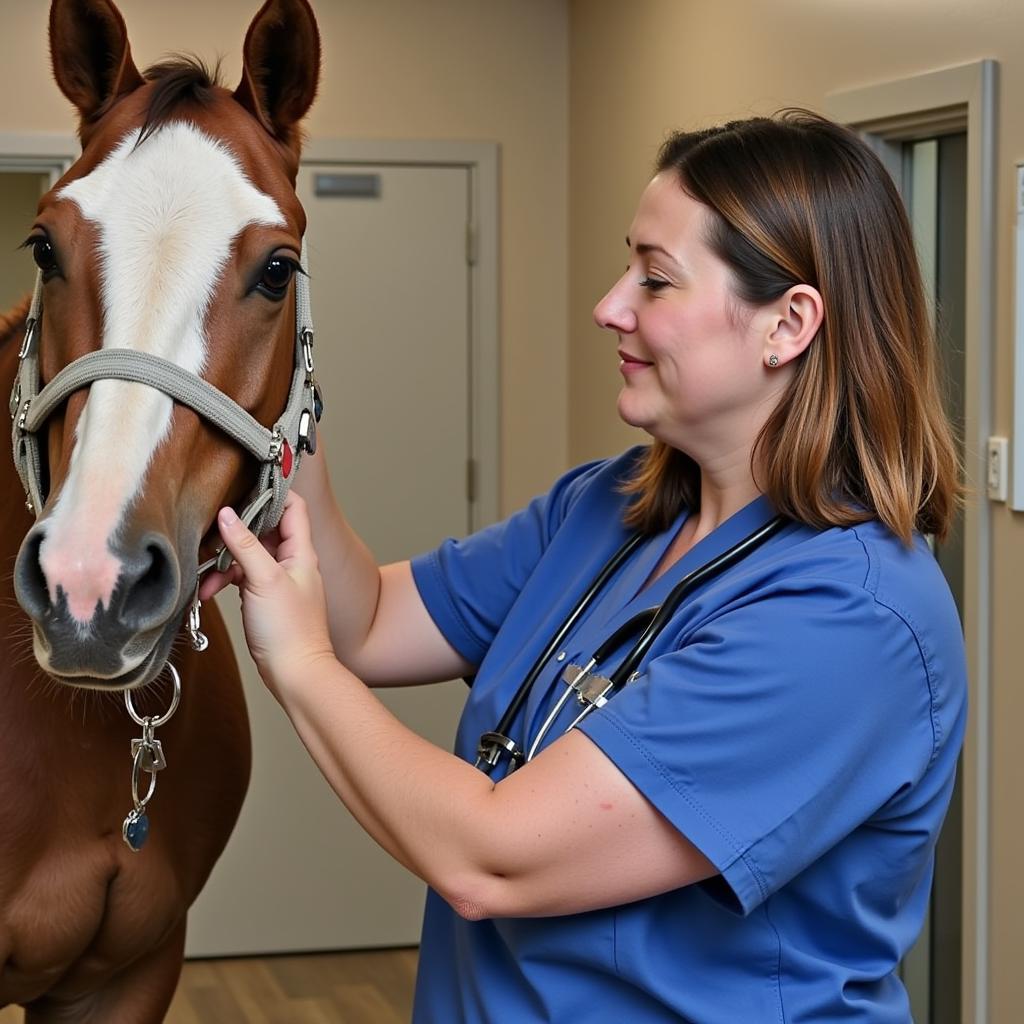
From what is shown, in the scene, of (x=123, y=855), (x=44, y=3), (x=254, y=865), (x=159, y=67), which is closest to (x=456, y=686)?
(x=254, y=865)

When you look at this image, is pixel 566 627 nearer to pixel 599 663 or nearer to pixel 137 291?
pixel 599 663

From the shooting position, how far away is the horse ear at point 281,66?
4.49 feet

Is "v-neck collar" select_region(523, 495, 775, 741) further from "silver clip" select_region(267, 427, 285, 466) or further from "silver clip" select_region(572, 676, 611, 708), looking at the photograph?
"silver clip" select_region(267, 427, 285, 466)

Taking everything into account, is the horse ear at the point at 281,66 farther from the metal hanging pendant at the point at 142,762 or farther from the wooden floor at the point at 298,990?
the wooden floor at the point at 298,990

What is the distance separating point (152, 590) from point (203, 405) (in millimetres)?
167

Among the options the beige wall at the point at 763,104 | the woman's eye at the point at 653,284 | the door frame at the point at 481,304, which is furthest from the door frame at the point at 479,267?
the woman's eye at the point at 653,284

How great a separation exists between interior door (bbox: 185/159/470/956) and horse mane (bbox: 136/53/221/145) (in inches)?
101

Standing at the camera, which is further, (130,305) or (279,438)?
(279,438)

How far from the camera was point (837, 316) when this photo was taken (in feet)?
4.09

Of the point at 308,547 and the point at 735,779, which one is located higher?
the point at 308,547

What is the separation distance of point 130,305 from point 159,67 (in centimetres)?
31

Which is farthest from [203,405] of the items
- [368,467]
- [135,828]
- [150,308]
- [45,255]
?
[368,467]

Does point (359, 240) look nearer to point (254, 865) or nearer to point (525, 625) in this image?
point (254, 865)

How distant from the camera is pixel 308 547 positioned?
50.9 inches
